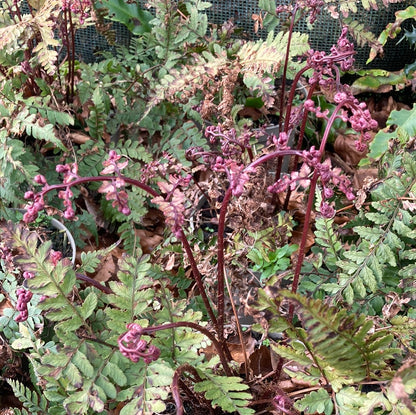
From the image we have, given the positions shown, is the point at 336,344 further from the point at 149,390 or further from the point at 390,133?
the point at 390,133

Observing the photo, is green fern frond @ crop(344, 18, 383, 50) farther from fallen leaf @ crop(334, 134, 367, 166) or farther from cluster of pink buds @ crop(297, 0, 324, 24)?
fallen leaf @ crop(334, 134, 367, 166)

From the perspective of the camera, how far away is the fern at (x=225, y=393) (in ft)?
3.05

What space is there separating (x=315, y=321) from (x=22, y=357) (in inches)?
34.4

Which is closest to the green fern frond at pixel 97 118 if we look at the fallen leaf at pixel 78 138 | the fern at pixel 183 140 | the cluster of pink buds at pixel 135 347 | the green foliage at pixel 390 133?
the fallen leaf at pixel 78 138

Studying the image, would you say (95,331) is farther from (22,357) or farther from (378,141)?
(378,141)

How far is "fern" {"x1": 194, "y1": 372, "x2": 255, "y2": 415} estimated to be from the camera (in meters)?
0.93

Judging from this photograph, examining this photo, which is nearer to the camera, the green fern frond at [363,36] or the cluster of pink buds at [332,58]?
the cluster of pink buds at [332,58]

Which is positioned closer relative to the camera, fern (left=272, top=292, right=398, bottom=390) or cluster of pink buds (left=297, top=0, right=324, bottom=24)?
fern (left=272, top=292, right=398, bottom=390)

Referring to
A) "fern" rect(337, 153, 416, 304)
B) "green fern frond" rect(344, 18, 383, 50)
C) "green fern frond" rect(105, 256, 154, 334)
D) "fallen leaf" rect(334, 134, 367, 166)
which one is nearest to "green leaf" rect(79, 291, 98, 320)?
"green fern frond" rect(105, 256, 154, 334)

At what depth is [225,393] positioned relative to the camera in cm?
95

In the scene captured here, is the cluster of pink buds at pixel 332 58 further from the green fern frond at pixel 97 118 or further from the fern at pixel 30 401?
the fern at pixel 30 401

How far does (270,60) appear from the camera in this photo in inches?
56.3

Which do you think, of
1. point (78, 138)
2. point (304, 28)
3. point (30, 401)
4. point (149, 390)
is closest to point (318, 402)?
point (149, 390)

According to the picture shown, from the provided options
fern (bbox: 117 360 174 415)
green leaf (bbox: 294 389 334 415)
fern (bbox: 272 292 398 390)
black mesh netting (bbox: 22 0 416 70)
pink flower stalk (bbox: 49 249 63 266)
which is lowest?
green leaf (bbox: 294 389 334 415)
